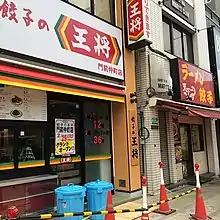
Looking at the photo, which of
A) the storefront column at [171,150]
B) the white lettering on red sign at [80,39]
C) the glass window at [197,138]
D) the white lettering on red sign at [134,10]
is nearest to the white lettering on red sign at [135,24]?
the white lettering on red sign at [134,10]

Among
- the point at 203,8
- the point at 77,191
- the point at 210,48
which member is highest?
the point at 203,8

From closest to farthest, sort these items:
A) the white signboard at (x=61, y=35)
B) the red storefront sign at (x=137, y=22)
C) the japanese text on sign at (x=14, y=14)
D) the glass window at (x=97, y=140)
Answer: the japanese text on sign at (x=14, y=14) < the white signboard at (x=61, y=35) < the glass window at (x=97, y=140) < the red storefront sign at (x=137, y=22)

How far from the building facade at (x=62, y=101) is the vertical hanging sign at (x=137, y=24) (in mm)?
275

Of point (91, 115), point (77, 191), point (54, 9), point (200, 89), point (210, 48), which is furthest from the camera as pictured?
point (210, 48)

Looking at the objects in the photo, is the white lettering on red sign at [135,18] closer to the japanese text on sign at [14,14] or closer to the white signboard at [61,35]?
the white signboard at [61,35]

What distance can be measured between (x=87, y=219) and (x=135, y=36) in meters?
5.34

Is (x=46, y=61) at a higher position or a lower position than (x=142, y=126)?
higher

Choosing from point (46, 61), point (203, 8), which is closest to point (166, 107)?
point (46, 61)

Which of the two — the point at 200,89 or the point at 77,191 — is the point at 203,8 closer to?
the point at 200,89

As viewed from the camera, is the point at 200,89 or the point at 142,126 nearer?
the point at 142,126

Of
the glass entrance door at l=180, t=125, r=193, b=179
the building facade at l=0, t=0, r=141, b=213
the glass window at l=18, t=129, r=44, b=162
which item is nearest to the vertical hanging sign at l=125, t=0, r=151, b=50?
the building facade at l=0, t=0, r=141, b=213

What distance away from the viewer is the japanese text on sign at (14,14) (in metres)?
5.84

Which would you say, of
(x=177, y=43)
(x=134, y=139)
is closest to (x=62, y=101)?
(x=134, y=139)

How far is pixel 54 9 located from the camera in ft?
23.0
